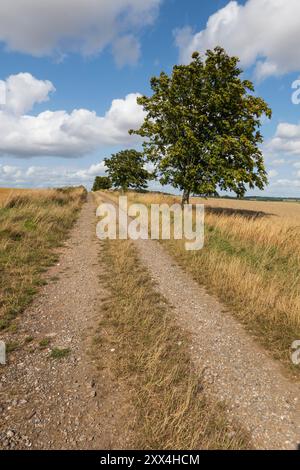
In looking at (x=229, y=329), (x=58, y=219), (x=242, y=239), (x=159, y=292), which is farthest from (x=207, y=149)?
(x=229, y=329)

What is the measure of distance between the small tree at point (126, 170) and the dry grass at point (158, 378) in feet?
180

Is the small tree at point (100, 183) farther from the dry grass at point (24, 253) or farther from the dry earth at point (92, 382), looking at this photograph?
the dry earth at point (92, 382)

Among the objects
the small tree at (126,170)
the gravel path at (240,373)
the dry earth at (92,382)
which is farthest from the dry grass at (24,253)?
the small tree at (126,170)

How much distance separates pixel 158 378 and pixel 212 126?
20.4m

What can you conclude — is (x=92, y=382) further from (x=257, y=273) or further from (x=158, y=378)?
(x=257, y=273)

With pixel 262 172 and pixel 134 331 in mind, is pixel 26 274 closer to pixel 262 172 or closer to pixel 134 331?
pixel 134 331

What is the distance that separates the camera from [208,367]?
457cm

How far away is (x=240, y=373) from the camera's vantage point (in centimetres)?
447

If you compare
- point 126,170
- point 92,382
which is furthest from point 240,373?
point 126,170

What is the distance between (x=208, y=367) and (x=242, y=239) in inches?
389

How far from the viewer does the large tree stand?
20.0 meters

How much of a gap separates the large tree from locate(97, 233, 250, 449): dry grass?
50.0 feet

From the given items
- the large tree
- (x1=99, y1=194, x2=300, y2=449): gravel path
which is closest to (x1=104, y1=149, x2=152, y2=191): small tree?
the large tree

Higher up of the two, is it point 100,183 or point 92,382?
point 100,183
